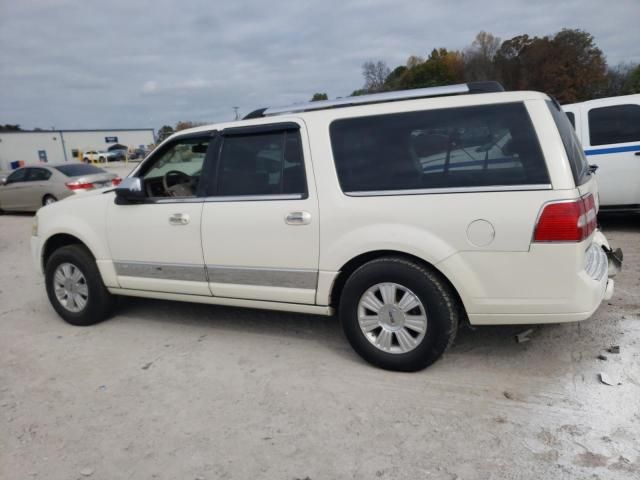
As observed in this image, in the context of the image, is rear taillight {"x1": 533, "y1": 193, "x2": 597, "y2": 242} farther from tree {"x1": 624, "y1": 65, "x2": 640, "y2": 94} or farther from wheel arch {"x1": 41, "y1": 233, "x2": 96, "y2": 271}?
tree {"x1": 624, "y1": 65, "x2": 640, "y2": 94}

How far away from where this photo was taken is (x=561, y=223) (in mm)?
2895

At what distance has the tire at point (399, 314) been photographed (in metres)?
3.26

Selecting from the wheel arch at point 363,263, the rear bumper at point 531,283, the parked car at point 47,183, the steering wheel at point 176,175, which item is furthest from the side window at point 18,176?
the rear bumper at point 531,283

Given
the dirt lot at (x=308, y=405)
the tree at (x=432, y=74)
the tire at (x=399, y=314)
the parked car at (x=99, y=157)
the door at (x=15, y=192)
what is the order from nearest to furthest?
the dirt lot at (x=308, y=405), the tire at (x=399, y=314), the door at (x=15, y=192), the tree at (x=432, y=74), the parked car at (x=99, y=157)

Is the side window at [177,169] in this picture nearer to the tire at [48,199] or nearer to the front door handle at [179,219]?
the front door handle at [179,219]

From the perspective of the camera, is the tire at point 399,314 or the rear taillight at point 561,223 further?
the tire at point 399,314

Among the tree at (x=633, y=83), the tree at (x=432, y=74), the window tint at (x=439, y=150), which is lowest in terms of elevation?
the window tint at (x=439, y=150)

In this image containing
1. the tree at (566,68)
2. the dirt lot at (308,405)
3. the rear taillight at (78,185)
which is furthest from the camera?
the tree at (566,68)

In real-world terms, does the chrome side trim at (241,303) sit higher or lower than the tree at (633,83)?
lower

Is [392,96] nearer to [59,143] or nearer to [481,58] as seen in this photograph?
[481,58]

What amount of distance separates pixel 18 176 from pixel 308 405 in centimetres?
1359

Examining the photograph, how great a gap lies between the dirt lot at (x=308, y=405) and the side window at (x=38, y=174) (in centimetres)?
962

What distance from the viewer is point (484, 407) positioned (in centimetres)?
301

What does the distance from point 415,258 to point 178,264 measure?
2.03m
